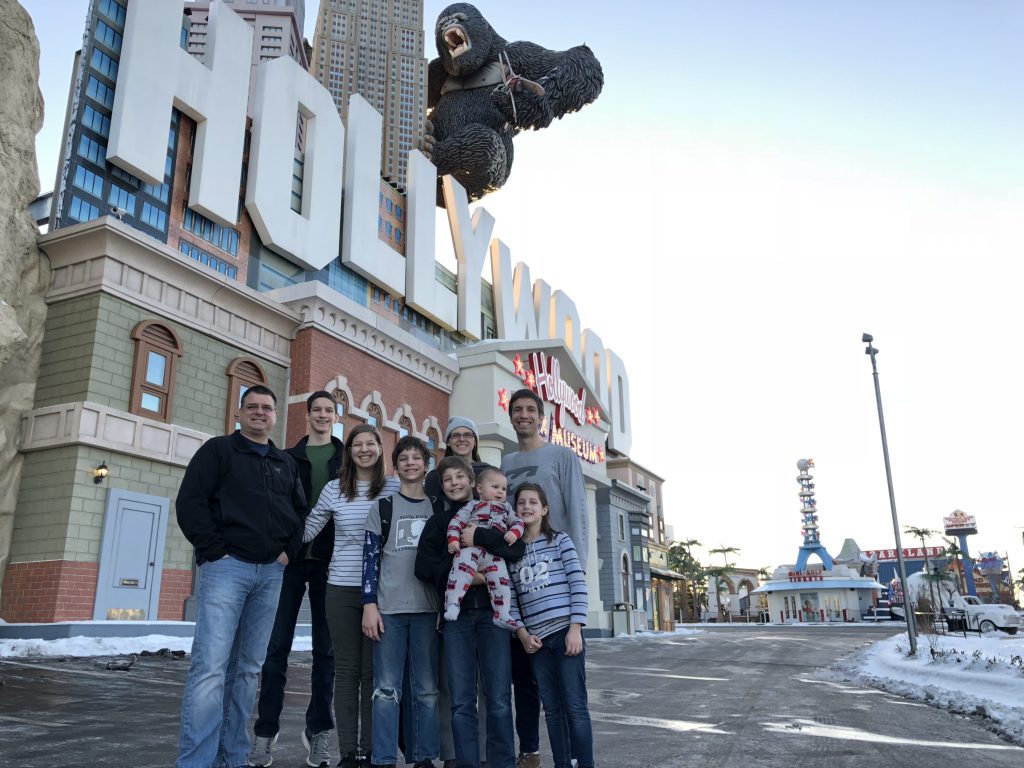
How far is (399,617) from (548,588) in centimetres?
94

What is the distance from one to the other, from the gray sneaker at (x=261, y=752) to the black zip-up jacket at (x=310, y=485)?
118 cm

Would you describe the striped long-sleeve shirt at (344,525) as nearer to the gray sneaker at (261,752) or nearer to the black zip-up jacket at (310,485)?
the black zip-up jacket at (310,485)

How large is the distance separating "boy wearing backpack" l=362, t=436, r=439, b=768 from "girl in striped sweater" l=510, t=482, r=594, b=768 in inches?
23.6

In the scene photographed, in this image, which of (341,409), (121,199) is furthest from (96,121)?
(341,409)

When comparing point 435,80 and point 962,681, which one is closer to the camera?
point 962,681

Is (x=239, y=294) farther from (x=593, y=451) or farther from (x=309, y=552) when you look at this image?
(x=593, y=451)

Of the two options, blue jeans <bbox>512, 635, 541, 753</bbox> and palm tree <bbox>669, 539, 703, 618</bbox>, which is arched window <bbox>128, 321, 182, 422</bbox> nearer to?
blue jeans <bbox>512, 635, 541, 753</bbox>

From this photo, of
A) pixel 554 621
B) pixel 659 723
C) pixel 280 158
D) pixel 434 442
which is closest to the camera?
pixel 554 621

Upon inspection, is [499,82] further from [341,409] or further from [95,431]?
[95,431]

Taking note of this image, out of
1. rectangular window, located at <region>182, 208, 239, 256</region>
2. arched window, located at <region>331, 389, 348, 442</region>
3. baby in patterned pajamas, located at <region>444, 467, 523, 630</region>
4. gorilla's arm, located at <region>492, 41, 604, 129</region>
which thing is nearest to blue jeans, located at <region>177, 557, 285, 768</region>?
baby in patterned pajamas, located at <region>444, 467, 523, 630</region>

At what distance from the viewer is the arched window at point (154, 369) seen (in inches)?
627

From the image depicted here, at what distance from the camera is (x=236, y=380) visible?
18.2 metres

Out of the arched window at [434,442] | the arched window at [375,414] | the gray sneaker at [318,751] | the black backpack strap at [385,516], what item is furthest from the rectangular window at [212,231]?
the gray sneaker at [318,751]

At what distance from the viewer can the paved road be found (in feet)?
17.1
